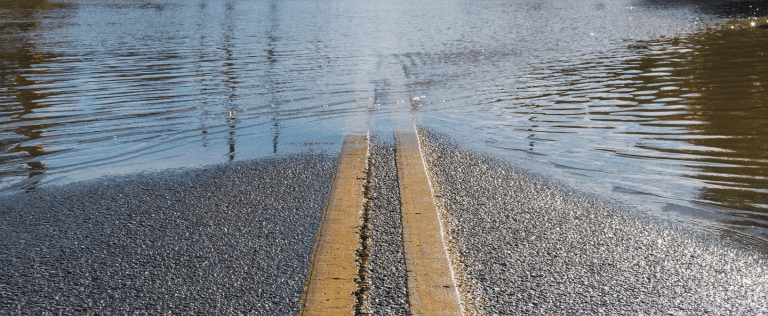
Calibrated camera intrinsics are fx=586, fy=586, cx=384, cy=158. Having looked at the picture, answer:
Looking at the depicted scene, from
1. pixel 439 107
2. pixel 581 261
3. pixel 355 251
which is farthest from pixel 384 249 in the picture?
pixel 439 107

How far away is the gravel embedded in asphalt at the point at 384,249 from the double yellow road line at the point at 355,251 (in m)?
0.04

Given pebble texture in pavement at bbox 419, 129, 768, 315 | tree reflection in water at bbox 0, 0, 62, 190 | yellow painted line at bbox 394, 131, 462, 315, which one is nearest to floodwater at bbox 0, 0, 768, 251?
tree reflection in water at bbox 0, 0, 62, 190

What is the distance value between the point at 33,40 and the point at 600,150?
16025 millimetres

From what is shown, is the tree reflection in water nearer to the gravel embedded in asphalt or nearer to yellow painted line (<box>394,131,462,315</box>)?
the gravel embedded in asphalt

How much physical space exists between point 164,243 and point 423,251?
50.0 inches

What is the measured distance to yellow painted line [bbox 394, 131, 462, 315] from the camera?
7.59ft

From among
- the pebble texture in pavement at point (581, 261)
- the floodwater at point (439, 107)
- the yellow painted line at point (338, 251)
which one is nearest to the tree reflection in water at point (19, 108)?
the floodwater at point (439, 107)

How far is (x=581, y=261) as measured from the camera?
2674 millimetres

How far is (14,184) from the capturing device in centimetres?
396

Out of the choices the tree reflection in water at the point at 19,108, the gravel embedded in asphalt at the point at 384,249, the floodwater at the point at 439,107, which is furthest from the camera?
the tree reflection in water at the point at 19,108

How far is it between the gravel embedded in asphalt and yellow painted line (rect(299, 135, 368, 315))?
66 mm

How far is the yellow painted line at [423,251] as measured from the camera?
2312 millimetres

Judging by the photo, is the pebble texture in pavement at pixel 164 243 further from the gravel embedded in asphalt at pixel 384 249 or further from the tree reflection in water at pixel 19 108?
the tree reflection in water at pixel 19 108

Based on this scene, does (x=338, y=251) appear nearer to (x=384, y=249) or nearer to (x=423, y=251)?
(x=384, y=249)
